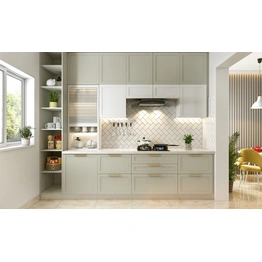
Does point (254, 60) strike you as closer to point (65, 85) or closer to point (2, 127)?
point (65, 85)

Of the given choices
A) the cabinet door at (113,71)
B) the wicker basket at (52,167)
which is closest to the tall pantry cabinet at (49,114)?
the wicker basket at (52,167)

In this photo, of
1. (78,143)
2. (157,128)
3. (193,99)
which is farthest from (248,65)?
(78,143)

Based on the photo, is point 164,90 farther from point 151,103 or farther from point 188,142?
point 188,142

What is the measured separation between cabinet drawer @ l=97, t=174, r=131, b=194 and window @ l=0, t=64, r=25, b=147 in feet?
4.88

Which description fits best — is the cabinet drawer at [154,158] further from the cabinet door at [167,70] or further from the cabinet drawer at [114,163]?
the cabinet door at [167,70]

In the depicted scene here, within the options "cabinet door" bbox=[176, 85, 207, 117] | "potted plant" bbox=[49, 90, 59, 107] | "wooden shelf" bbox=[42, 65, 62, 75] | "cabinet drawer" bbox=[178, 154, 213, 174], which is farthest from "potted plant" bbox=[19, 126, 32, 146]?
"cabinet door" bbox=[176, 85, 207, 117]

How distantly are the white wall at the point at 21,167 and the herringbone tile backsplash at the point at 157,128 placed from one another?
140cm

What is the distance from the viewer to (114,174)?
4289 millimetres

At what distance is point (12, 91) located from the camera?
374cm

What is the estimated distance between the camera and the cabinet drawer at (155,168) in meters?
4.29

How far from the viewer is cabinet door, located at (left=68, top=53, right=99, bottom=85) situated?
447 centimetres
